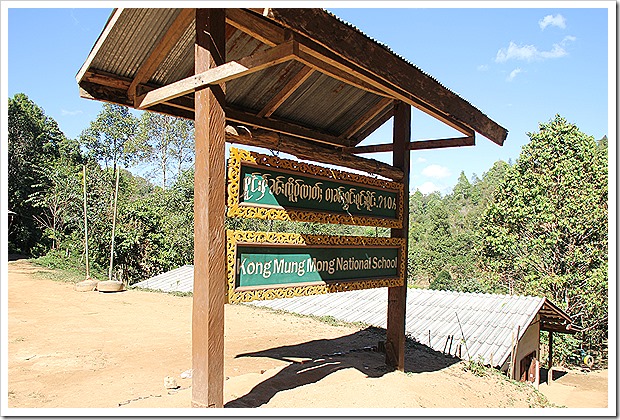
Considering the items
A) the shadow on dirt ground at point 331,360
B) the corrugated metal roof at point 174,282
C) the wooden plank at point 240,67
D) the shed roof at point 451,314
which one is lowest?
the corrugated metal roof at point 174,282

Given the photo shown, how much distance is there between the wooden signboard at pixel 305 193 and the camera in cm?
375

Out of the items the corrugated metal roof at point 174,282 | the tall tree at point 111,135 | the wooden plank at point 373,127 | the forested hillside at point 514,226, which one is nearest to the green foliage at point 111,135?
the tall tree at point 111,135

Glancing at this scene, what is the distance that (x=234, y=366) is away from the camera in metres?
5.22

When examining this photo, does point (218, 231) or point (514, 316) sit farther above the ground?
point (218, 231)

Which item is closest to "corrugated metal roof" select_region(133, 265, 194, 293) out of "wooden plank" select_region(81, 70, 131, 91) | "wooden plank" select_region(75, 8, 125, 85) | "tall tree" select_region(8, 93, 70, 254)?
"wooden plank" select_region(81, 70, 131, 91)

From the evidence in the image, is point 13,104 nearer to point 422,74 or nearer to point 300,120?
→ point 300,120

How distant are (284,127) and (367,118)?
1.30 meters

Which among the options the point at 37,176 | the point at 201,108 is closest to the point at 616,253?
the point at 201,108

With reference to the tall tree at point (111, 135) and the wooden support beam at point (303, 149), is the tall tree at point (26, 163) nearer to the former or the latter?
the tall tree at point (111, 135)

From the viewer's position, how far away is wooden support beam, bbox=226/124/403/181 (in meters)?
4.11

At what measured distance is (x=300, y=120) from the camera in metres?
6.30

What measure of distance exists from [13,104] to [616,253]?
33.7 m

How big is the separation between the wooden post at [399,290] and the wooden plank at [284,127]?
43.5 inches

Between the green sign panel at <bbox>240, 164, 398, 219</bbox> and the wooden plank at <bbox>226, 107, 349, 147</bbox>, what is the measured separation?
1531mm
